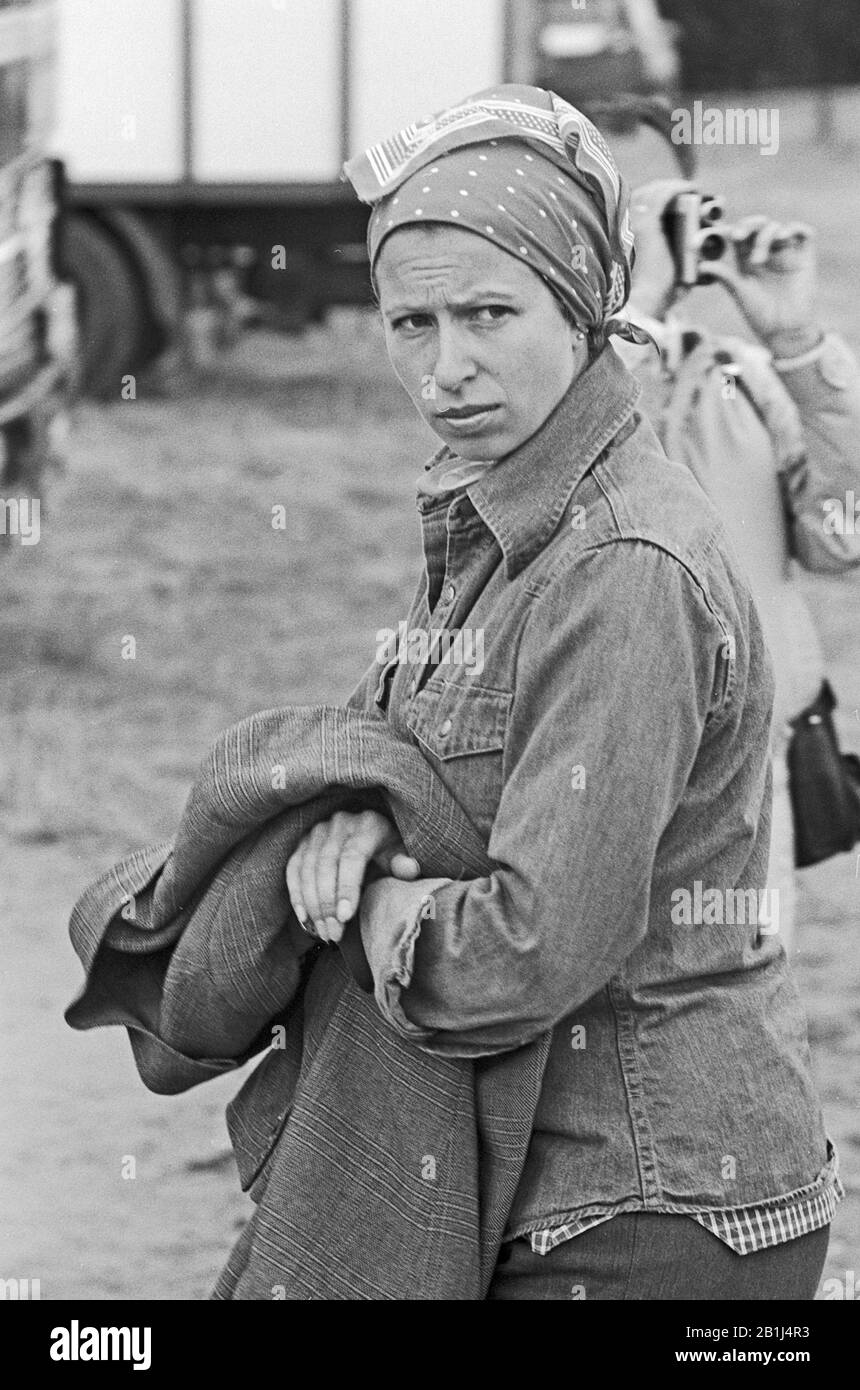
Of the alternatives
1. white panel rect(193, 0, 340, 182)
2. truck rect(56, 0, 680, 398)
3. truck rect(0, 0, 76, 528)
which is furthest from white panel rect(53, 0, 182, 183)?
truck rect(0, 0, 76, 528)

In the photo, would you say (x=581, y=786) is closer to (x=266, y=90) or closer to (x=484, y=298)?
(x=484, y=298)

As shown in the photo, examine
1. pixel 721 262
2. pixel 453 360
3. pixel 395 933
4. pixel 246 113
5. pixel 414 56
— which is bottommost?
pixel 395 933

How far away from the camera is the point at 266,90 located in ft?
29.3

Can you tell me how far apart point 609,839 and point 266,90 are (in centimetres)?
804

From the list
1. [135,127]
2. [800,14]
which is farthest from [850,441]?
[800,14]

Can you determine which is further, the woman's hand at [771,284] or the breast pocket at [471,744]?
the woman's hand at [771,284]

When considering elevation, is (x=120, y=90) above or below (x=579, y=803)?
above

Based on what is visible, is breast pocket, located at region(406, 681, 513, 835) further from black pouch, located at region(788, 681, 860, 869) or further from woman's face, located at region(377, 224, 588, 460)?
black pouch, located at region(788, 681, 860, 869)

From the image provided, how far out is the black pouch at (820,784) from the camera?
9.71ft

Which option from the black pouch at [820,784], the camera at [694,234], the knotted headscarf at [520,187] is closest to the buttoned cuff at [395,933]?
the knotted headscarf at [520,187]

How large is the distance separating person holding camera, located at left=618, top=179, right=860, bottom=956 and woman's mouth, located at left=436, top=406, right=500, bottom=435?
1.09 metres

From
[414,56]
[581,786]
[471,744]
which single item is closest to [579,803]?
[581,786]

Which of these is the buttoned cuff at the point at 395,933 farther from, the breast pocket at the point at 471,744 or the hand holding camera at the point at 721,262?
the hand holding camera at the point at 721,262

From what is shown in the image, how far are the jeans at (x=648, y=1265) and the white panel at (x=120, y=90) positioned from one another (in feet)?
25.6
